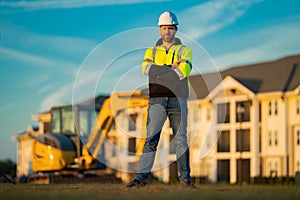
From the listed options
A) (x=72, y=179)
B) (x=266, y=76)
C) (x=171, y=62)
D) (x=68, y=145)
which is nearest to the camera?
(x=171, y=62)

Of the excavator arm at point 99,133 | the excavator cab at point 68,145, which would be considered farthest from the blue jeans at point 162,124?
the excavator cab at point 68,145

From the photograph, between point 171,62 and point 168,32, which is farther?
point 171,62

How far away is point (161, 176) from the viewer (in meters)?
73.6

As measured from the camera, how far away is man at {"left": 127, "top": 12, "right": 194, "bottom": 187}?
11195mm

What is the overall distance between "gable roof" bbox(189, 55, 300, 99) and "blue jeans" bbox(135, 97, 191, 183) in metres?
51.7

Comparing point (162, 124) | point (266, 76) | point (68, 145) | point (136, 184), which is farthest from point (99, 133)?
point (266, 76)

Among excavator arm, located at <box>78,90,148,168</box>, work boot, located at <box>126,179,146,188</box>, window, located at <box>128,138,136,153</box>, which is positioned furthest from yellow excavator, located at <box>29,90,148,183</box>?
window, located at <box>128,138,136,153</box>

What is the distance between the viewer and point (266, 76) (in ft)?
225

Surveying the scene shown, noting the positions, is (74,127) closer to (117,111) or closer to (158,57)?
(117,111)

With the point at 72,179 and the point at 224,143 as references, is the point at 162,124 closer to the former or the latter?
the point at 72,179

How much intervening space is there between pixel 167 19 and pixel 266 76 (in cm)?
5843

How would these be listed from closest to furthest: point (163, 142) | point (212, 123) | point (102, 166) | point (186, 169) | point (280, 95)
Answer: point (186, 169), point (102, 166), point (280, 95), point (212, 123), point (163, 142)

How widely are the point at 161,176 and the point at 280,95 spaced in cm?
1634

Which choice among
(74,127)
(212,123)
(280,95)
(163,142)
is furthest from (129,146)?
(74,127)
